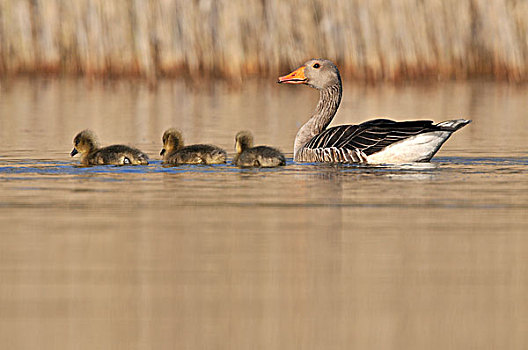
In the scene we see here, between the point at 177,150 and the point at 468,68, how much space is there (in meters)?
12.5

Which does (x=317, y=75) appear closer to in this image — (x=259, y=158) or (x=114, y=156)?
(x=259, y=158)

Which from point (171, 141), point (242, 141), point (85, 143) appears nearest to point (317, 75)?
point (242, 141)

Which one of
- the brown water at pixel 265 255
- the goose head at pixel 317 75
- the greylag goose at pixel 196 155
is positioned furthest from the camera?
the goose head at pixel 317 75

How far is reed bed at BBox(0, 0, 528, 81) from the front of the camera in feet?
70.3

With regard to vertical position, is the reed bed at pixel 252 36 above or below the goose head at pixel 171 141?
above

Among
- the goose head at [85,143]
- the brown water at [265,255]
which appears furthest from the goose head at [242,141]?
the goose head at [85,143]

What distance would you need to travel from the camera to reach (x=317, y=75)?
40.2 ft

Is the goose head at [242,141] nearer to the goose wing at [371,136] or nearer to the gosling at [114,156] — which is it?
the goose wing at [371,136]

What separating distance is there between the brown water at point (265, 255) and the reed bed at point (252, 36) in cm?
989

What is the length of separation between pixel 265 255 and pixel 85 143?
5.21 meters

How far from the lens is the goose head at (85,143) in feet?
35.4

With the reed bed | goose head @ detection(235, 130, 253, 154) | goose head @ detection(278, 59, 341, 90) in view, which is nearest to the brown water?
goose head @ detection(235, 130, 253, 154)

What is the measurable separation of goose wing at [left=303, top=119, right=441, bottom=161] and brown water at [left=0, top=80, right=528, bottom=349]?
11.2 inches

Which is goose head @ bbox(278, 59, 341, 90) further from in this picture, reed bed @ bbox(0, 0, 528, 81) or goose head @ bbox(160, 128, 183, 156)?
reed bed @ bbox(0, 0, 528, 81)
